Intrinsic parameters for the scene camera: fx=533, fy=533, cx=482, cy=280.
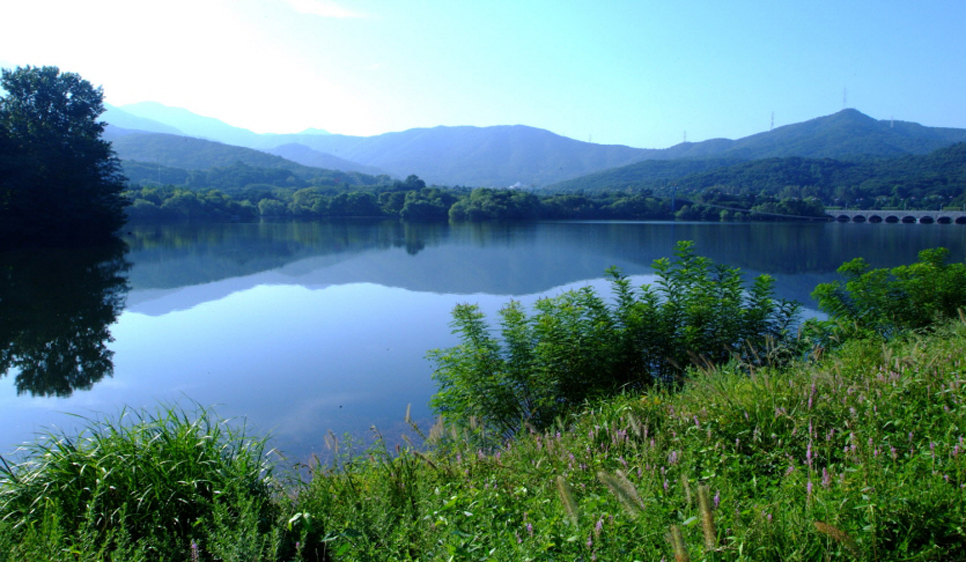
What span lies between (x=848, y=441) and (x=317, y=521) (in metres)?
2.96

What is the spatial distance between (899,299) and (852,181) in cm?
9400

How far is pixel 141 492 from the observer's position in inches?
118

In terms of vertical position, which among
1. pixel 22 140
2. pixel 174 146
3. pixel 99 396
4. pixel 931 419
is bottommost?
pixel 99 396

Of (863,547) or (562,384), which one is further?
(562,384)

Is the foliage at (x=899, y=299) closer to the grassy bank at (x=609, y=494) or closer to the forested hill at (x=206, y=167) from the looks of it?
the grassy bank at (x=609, y=494)

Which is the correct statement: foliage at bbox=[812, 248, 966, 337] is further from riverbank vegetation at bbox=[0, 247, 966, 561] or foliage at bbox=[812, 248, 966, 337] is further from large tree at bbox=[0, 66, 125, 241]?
large tree at bbox=[0, 66, 125, 241]

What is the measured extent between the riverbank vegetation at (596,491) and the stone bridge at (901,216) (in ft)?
194

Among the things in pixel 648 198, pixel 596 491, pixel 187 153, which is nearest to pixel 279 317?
pixel 596 491

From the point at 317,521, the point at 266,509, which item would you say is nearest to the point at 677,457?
the point at 317,521

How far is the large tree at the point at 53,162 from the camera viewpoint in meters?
29.0

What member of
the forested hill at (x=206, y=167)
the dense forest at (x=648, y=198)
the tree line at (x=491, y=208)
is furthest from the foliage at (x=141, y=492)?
the forested hill at (x=206, y=167)

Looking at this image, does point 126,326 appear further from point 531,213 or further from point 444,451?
point 531,213

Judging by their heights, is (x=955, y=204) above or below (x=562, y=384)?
above

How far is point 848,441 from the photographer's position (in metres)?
2.95
